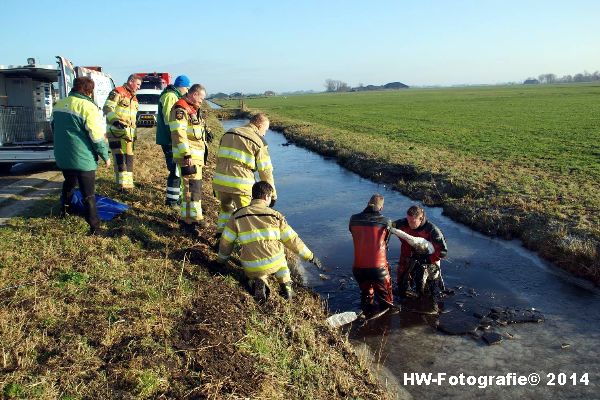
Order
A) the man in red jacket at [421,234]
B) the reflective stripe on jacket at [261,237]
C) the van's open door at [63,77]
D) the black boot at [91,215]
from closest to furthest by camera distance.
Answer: the reflective stripe on jacket at [261,237]
the black boot at [91,215]
the man in red jacket at [421,234]
the van's open door at [63,77]

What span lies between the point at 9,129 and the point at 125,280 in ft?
26.5

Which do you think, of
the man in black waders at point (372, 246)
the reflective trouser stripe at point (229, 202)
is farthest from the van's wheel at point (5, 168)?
the man in black waders at point (372, 246)

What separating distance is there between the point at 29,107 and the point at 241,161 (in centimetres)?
842

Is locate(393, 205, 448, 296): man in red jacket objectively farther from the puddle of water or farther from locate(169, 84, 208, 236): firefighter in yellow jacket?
locate(169, 84, 208, 236): firefighter in yellow jacket

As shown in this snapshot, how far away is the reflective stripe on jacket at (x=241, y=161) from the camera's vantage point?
21.5 ft

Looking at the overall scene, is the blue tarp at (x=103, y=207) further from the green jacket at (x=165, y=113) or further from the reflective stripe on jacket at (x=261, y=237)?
the reflective stripe on jacket at (x=261, y=237)

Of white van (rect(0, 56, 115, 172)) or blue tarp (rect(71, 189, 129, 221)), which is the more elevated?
white van (rect(0, 56, 115, 172))

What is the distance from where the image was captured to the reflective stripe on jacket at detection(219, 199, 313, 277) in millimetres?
5988

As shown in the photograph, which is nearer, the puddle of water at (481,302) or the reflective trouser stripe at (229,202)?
the puddle of water at (481,302)

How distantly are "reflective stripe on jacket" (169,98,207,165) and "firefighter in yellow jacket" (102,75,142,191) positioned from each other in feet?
7.96

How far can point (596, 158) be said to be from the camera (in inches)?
694

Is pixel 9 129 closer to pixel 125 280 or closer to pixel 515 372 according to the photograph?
pixel 125 280

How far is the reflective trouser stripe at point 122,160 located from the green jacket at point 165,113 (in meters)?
1.32

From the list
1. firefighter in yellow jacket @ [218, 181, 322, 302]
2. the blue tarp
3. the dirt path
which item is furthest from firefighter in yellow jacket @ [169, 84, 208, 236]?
the dirt path
